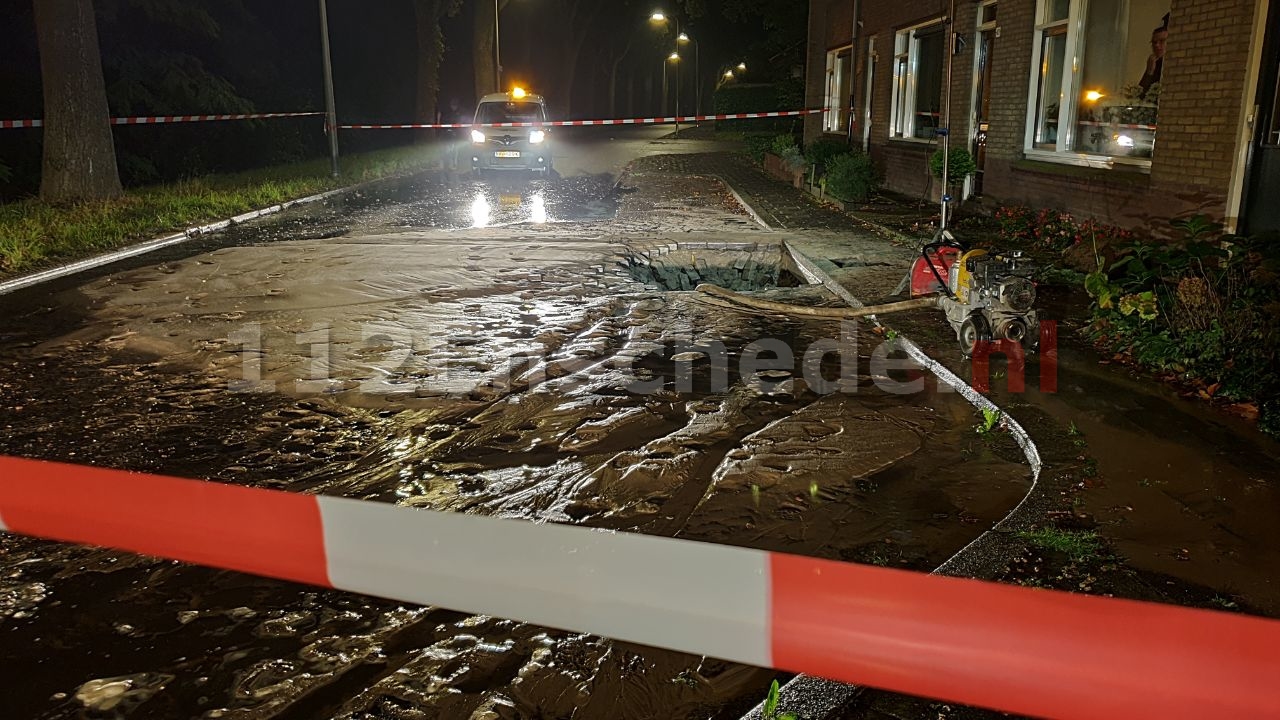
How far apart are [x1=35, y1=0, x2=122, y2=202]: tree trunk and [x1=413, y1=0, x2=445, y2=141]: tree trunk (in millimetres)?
16495

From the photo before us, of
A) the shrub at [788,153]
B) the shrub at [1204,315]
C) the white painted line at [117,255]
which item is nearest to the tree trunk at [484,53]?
the shrub at [788,153]

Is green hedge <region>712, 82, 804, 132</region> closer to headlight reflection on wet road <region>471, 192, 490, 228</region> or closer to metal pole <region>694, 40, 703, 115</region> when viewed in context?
metal pole <region>694, 40, 703, 115</region>

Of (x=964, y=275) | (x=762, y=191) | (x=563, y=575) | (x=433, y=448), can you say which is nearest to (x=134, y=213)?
(x=762, y=191)

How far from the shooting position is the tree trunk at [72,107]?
1552 cm

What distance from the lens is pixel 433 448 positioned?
548 cm

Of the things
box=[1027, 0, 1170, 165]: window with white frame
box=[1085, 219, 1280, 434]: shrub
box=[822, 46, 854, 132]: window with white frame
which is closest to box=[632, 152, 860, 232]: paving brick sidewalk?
box=[822, 46, 854, 132]: window with white frame

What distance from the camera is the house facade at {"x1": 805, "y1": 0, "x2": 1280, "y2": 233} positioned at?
834cm

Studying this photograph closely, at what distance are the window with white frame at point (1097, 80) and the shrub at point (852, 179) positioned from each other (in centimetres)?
362

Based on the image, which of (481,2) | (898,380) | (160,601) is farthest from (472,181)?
(160,601)

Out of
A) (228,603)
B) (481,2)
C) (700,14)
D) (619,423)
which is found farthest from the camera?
(700,14)

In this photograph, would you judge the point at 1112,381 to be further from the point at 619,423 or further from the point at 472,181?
the point at 472,181

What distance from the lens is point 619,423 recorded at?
5.88 meters

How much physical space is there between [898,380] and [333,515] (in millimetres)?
5265

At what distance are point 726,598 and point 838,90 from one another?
23875 mm
